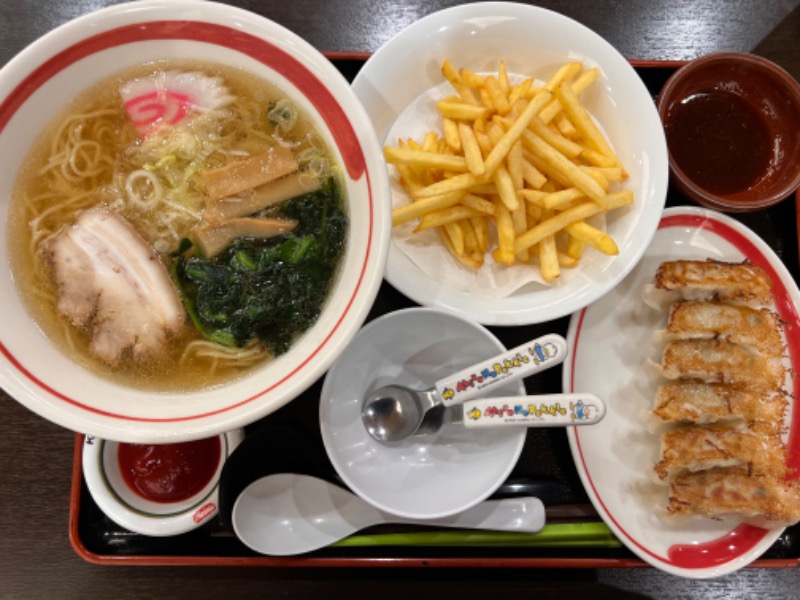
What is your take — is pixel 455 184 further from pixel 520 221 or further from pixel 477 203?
pixel 520 221

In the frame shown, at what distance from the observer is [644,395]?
6.68ft

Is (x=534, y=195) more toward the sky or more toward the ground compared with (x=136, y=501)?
more toward the sky

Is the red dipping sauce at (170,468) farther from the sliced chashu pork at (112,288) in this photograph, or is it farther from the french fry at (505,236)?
the french fry at (505,236)

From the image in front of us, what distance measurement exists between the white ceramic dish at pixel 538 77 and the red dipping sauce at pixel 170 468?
0.79 m

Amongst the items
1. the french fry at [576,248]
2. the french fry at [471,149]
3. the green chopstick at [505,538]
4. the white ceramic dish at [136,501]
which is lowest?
the green chopstick at [505,538]

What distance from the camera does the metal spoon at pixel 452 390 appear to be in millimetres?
1583

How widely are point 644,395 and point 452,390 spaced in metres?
0.78

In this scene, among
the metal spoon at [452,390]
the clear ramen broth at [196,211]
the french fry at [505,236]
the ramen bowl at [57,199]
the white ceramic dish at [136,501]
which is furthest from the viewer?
the french fry at [505,236]

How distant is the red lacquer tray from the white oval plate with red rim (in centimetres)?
8

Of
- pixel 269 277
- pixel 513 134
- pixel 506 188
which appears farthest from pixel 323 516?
pixel 513 134

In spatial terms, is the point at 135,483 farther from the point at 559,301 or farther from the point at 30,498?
the point at 559,301

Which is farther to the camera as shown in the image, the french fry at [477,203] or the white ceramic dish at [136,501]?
the french fry at [477,203]

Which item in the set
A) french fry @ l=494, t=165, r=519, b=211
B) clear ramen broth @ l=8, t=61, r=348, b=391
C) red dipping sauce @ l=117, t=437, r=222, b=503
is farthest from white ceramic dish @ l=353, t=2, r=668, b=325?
red dipping sauce @ l=117, t=437, r=222, b=503

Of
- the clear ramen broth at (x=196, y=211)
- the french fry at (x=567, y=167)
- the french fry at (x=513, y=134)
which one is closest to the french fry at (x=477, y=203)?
the french fry at (x=513, y=134)
